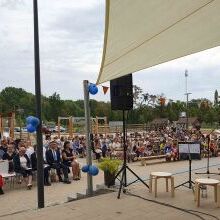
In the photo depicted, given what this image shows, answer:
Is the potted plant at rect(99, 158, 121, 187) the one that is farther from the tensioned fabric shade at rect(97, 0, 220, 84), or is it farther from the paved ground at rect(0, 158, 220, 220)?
the tensioned fabric shade at rect(97, 0, 220, 84)

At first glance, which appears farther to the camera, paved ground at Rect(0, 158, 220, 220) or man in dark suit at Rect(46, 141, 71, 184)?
man in dark suit at Rect(46, 141, 71, 184)

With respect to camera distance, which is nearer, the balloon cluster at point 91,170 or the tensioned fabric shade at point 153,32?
the tensioned fabric shade at point 153,32

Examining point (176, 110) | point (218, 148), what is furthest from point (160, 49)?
point (176, 110)

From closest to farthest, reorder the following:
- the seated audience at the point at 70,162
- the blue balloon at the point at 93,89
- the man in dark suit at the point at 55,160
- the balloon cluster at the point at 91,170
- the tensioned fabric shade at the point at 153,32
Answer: the tensioned fabric shade at the point at 153,32
the balloon cluster at the point at 91,170
the blue balloon at the point at 93,89
the man in dark suit at the point at 55,160
the seated audience at the point at 70,162

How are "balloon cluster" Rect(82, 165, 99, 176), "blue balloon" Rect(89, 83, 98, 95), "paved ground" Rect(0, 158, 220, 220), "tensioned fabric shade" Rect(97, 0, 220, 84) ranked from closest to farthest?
"tensioned fabric shade" Rect(97, 0, 220, 84), "paved ground" Rect(0, 158, 220, 220), "balloon cluster" Rect(82, 165, 99, 176), "blue balloon" Rect(89, 83, 98, 95)

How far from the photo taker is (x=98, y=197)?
8.34m

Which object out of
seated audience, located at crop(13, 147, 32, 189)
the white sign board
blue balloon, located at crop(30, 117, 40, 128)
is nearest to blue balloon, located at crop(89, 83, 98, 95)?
blue balloon, located at crop(30, 117, 40, 128)

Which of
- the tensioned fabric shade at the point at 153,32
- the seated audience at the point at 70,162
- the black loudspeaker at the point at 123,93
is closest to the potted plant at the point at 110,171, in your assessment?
the black loudspeaker at the point at 123,93

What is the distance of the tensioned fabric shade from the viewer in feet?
12.8

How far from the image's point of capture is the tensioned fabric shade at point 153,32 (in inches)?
154

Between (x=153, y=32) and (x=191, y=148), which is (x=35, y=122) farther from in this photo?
(x=153, y=32)

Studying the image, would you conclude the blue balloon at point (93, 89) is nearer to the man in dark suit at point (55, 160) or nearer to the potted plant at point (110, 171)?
the potted plant at point (110, 171)

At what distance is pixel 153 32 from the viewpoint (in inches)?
174

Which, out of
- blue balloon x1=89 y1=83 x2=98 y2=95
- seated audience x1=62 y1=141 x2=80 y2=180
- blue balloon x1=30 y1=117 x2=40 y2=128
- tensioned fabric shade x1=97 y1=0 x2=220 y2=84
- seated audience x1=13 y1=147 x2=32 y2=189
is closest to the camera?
tensioned fabric shade x1=97 y1=0 x2=220 y2=84
